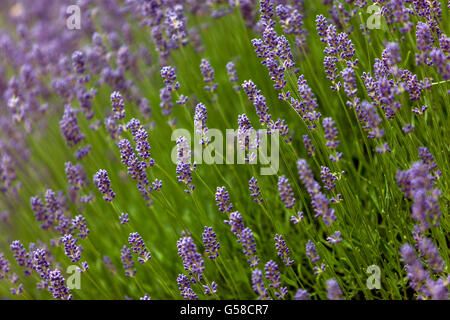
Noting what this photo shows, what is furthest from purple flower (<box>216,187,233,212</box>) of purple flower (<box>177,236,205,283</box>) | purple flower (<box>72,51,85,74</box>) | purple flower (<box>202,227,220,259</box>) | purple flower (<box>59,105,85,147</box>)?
purple flower (<box>72,51,85,74</box>)

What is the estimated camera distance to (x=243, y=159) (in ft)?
9.40

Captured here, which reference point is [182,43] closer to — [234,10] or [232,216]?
[234,10]

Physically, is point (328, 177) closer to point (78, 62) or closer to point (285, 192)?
point (285, 192)

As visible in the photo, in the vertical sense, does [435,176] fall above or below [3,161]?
below

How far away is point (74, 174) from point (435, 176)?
2032mm

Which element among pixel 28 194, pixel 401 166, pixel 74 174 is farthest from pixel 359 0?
pixel 28 194

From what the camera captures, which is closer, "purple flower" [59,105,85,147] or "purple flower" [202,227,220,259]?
"purple flower" [202,227,220,259]

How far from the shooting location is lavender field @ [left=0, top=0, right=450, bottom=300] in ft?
7.25

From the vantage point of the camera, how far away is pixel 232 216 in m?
2.13

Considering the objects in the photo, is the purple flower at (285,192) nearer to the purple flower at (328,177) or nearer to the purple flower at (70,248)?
the purple flower at (328,177)

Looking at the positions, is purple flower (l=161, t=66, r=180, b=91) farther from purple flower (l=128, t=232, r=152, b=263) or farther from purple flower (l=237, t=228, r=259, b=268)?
purple flower (l=237, t=228, r=259, b=268)

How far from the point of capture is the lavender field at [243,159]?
2211 mm

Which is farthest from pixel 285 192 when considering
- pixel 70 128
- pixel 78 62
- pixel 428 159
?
pixel 78 62
